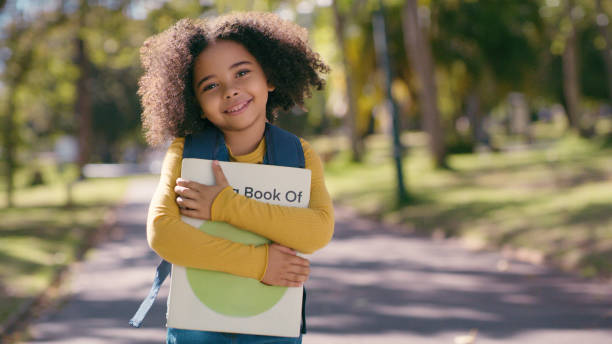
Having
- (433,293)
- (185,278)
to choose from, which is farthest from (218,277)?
(433,293)

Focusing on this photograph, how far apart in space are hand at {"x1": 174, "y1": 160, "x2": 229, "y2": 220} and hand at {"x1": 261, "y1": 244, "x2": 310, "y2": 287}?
0.83 ft

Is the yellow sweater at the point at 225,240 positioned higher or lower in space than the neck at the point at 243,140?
lower

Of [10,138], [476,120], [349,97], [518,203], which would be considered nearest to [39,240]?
[10,138]

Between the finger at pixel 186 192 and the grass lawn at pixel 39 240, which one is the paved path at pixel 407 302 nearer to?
the grass lawn at pixel 39 240

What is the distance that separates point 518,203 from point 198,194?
11029mm

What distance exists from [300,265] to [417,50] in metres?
16.8

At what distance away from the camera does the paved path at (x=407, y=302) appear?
558 centimetres

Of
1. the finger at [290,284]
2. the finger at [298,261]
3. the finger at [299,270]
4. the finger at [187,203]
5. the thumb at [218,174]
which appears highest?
the thumb at [218,174]

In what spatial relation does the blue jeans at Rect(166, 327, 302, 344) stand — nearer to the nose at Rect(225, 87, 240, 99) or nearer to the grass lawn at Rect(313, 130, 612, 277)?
the nose at Rect(225, 87, 240, 99)

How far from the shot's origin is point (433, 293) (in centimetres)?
712

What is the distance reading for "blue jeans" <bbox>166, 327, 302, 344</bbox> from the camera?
2.27m

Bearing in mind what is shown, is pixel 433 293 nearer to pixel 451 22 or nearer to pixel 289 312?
pixel 289 312

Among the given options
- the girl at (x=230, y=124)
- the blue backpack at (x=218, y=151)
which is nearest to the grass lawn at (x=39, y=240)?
the blue backpack at (x=218, y=151)

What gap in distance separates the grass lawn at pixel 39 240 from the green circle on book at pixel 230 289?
516 centimetres
